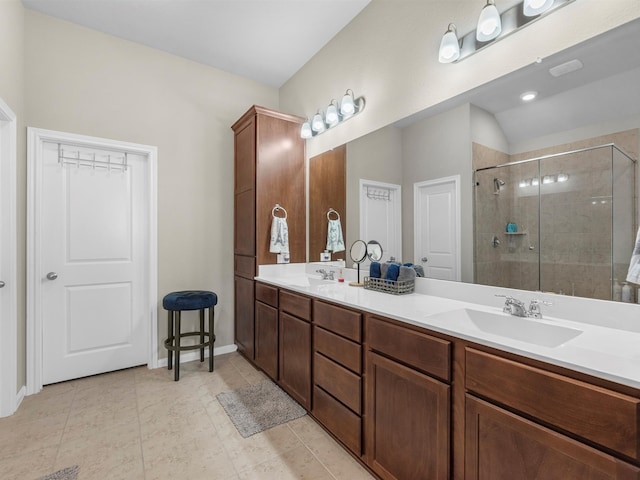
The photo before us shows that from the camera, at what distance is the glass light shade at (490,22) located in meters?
1.48

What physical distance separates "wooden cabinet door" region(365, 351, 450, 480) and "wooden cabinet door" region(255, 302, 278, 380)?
1060 mm

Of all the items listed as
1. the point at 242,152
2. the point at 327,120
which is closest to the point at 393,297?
the point at 327,120

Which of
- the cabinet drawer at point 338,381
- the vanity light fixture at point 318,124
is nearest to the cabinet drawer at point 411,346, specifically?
the cabinet drawer at point 338,381

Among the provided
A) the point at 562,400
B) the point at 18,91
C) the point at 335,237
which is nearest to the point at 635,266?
the point at 562,400

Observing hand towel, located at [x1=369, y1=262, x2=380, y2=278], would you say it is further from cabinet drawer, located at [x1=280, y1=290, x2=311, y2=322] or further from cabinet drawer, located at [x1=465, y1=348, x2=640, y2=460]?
cabinet drawer, located at [x1=465, y1=348, x2=640, y2=460]

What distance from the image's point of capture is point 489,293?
158cm

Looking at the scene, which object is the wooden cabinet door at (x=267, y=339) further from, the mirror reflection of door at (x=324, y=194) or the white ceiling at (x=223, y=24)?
the white ceiling at (x=223, y=24)

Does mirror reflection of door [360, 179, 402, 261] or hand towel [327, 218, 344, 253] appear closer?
mirror reflection of door [360, 179, 402, 261]

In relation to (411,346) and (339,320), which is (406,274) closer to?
(339,320)

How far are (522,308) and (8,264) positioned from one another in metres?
3.09

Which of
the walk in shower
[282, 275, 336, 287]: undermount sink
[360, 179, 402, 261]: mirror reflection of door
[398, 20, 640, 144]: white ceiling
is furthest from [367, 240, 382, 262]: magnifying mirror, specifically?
[398, 20, 640, 144]: white ceiling

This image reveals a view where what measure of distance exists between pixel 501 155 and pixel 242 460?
2.11m

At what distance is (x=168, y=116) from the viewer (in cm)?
292

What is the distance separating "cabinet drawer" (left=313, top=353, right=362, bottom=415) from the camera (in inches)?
62.3
